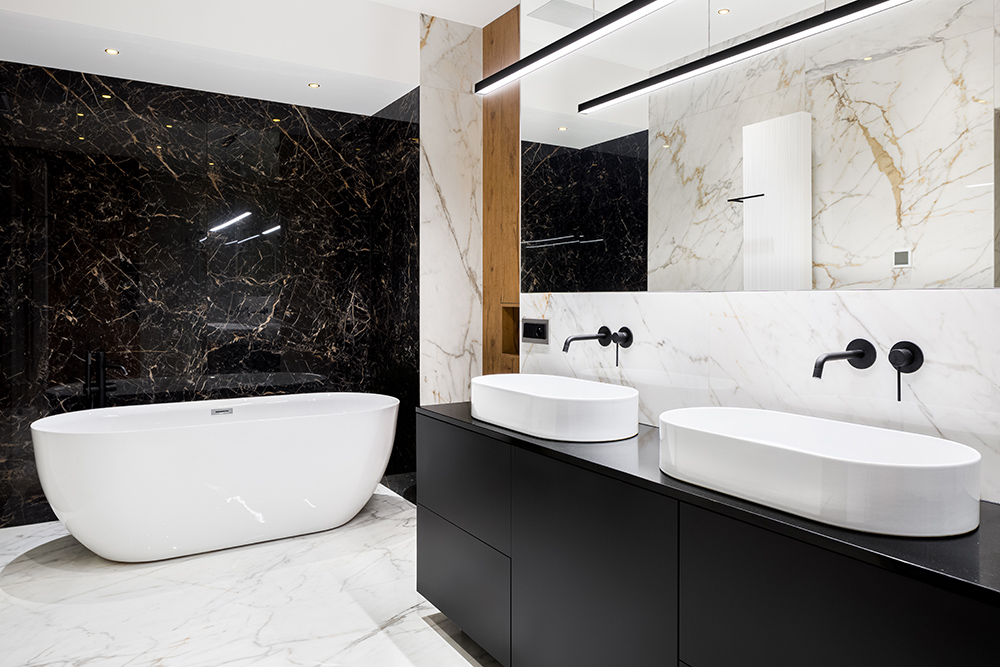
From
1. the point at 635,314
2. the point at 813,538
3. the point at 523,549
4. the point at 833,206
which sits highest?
the point at 833,206

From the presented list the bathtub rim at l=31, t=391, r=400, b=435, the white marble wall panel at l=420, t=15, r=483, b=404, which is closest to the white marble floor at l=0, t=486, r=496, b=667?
the bathtub rim at l=31, t=391, r=400, b=435

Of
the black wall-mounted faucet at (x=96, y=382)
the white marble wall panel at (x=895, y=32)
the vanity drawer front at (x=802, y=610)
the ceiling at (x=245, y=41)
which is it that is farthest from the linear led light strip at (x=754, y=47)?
the black wall-mounted faucet at (x=96, y=382)

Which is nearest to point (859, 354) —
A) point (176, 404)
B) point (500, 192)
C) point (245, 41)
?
point (500, 192)

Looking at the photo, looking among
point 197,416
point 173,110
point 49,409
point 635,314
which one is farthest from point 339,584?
point 173,110

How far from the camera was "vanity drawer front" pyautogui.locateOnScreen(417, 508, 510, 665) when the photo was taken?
1.92m

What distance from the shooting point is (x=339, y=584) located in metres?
2.64

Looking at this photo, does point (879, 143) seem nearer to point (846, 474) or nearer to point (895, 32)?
point (895, 32)

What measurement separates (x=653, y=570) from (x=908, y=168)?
3.66 ft

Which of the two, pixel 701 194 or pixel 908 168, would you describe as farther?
pixel 701 194

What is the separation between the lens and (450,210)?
141 inches

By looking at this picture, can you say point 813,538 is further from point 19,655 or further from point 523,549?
point 19,655

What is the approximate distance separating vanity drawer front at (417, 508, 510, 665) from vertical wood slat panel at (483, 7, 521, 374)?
127 centimetres

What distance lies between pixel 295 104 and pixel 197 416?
197 cm

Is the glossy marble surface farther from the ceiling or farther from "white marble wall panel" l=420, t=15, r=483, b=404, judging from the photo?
the ceiling
